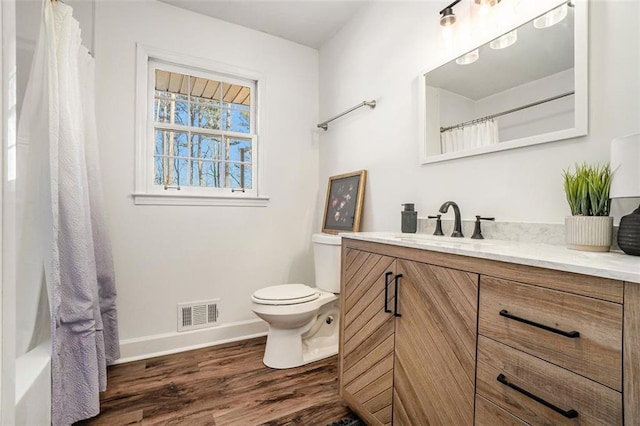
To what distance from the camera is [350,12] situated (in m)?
2.31

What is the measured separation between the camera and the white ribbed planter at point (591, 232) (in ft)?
3.18

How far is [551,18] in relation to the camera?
1.19 meters

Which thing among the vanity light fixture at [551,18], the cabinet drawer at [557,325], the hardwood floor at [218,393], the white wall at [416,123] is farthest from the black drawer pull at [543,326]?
the vanity light fixture at [551,18]

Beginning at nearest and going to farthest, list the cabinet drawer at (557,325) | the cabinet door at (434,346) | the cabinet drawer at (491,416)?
the cabinet drawer at (557,325) → the cabinet drawer at (491,416) → the cabinet door at (434,346)

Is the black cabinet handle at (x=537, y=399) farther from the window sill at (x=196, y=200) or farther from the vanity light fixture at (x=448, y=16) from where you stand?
the window sill at (x=196, y=200)

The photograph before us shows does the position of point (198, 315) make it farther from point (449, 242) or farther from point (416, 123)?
point (416, 123)

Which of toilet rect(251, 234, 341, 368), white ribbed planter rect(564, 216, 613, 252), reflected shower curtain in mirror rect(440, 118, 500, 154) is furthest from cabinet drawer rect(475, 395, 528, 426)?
toilet rect(251, 234, 341, 368)

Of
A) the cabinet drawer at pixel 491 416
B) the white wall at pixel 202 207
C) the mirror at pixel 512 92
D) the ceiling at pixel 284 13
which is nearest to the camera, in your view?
the cabinet drawer at pixel 491 416

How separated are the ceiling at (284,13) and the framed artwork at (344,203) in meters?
1.24

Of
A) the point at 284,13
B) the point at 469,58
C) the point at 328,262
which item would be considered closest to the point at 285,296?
the point at 328,262

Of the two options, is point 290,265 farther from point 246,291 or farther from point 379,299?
point 379,299

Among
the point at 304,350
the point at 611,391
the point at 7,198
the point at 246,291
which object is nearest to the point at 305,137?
the point at 246,291

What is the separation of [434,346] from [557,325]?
1.38 ft

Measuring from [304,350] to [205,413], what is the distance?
0.75 meters
